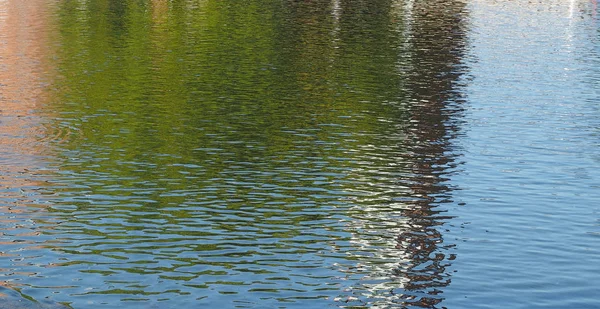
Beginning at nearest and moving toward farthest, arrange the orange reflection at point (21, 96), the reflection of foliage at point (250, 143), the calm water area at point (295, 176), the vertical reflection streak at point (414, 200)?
the calm water area at point (295, 176), the vertical reflection streak at point (414, 200), the reflection of foliage at point (250, 143), the orange reflection at point (21, 96)

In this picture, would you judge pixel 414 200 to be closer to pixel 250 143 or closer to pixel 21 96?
pixel 250 143

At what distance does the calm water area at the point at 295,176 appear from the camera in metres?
30.3

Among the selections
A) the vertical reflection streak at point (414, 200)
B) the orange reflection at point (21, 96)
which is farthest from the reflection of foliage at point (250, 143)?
the orange reflection at point (21, 96)

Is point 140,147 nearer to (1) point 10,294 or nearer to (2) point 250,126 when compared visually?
(2) point 250,126

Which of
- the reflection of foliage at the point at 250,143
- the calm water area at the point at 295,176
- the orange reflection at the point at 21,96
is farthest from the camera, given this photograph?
the orange reflection at the point at 21,96

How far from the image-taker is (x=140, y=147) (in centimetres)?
4928

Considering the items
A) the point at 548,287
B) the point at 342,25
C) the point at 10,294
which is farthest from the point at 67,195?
the point at 342,25

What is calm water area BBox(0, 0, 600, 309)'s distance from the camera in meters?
30.3

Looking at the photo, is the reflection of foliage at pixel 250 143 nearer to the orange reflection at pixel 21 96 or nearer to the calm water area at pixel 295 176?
the calm water area at pixel 295 176

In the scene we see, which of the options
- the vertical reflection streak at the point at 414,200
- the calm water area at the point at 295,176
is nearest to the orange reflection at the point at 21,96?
the calm water area at the point at 295,176

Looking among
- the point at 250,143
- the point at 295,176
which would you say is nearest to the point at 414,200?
the point at 295,176

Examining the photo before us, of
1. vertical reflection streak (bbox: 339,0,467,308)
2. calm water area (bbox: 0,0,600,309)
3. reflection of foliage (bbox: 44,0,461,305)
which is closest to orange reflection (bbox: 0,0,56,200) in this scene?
calm water area (bbox: 0,0,600,309)

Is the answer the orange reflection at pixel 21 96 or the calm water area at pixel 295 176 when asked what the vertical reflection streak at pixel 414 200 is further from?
the orange reflection at pixel 21 96

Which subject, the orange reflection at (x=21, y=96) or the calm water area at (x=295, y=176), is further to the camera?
the orange reflection at (x=21, y=96)
